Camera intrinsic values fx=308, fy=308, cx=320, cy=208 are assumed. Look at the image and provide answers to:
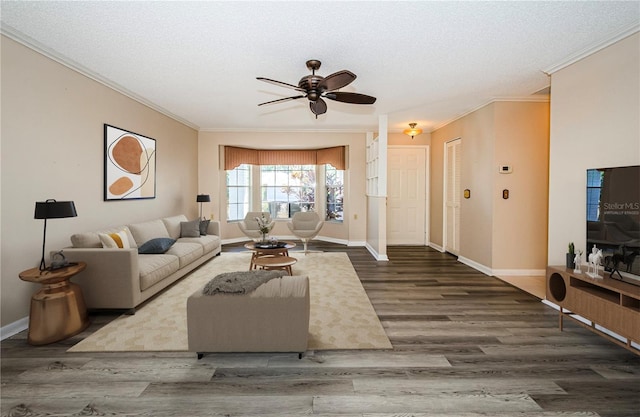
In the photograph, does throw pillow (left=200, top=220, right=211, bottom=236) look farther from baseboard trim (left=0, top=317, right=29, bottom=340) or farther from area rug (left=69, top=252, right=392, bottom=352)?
baseboard trim (left=0, top=317, right=29, bottom=340)

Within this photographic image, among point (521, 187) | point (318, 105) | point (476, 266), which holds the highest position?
point (318, 105)

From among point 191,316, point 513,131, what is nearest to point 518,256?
point 513,131

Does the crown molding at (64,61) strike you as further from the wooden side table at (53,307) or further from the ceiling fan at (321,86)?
the ceiling fan at (321,86)

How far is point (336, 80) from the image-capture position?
2961 millimetres

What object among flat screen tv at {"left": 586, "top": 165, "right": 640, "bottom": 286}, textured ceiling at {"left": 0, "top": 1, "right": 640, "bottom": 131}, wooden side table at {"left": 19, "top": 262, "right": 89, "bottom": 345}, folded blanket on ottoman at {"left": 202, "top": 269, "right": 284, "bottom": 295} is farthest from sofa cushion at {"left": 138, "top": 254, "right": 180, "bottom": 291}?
flat screen tv at {"left": 586, "top": 165, "right": 640, "bottom": 286}

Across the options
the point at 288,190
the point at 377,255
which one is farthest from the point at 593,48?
the point at 288,190

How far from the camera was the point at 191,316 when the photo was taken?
90.4 inches

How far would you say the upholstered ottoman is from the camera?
2.29m

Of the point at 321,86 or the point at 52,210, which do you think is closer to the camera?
the point at 52,210

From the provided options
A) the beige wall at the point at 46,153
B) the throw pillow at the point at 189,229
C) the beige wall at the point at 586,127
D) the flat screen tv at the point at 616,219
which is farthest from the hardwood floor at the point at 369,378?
the throw pillow at the point at 189,229

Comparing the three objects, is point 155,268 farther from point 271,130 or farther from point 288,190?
point 288,190

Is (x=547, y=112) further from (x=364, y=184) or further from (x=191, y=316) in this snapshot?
(x=191, y=316)

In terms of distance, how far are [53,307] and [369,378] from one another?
273cm

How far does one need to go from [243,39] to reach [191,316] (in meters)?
2.49
